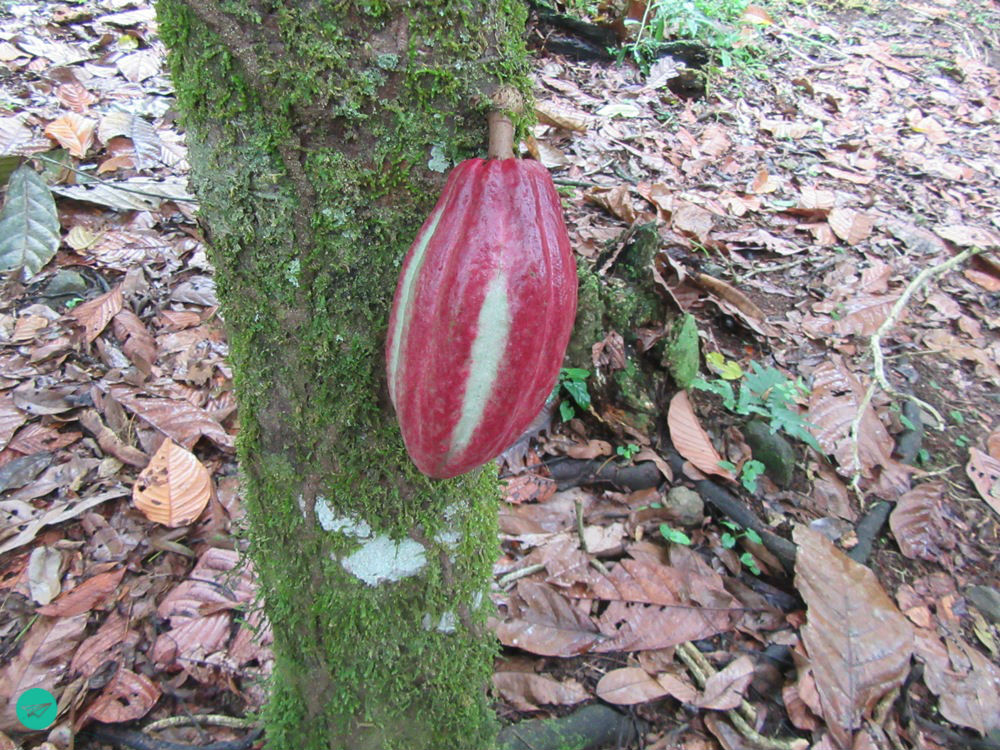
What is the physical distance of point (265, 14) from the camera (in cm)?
64

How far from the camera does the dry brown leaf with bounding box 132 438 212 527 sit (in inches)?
65.7

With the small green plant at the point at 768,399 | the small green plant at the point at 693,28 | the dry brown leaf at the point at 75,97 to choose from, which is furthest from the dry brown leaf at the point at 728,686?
the small green plant at the point at 693,28

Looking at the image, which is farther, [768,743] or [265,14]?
[768,743]

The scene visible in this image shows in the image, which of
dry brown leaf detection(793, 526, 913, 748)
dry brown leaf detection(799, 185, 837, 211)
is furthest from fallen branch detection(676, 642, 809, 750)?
dry brown leaf detection(799, 185, 837, 211)

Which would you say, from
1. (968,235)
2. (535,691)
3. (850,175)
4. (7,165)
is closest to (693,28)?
(850,175)

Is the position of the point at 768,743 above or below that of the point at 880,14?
below

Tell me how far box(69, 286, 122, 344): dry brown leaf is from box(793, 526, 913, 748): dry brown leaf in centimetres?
210

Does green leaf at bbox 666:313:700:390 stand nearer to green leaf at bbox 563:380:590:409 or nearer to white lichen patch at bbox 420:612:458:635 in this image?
green leaf at bbox 563:380:590:409

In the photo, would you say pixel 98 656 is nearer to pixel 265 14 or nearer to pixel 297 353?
pixel 297 353

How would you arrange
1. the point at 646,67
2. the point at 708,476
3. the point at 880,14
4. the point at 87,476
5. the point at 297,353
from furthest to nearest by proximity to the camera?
the point at 880,14 → the point at 646,67 → the point at 708,476 → the point at 87,476 → the point at 297,353

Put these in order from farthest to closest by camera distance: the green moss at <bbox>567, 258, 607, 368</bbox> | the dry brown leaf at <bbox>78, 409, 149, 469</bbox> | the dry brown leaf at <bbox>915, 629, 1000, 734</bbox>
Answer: the green moss at <bbox>567, 258, 607, 368</bbox>, the dry brown leaf at <bbox>78, 409, 149, 469</bbox>, the dry brown leaf at <bbox>915, 629, 1000, 734</bbox>

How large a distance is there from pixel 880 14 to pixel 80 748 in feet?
23.2

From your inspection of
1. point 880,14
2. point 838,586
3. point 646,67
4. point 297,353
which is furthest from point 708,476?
point 880,14

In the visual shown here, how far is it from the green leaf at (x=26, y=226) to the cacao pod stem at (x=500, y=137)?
207 cm
